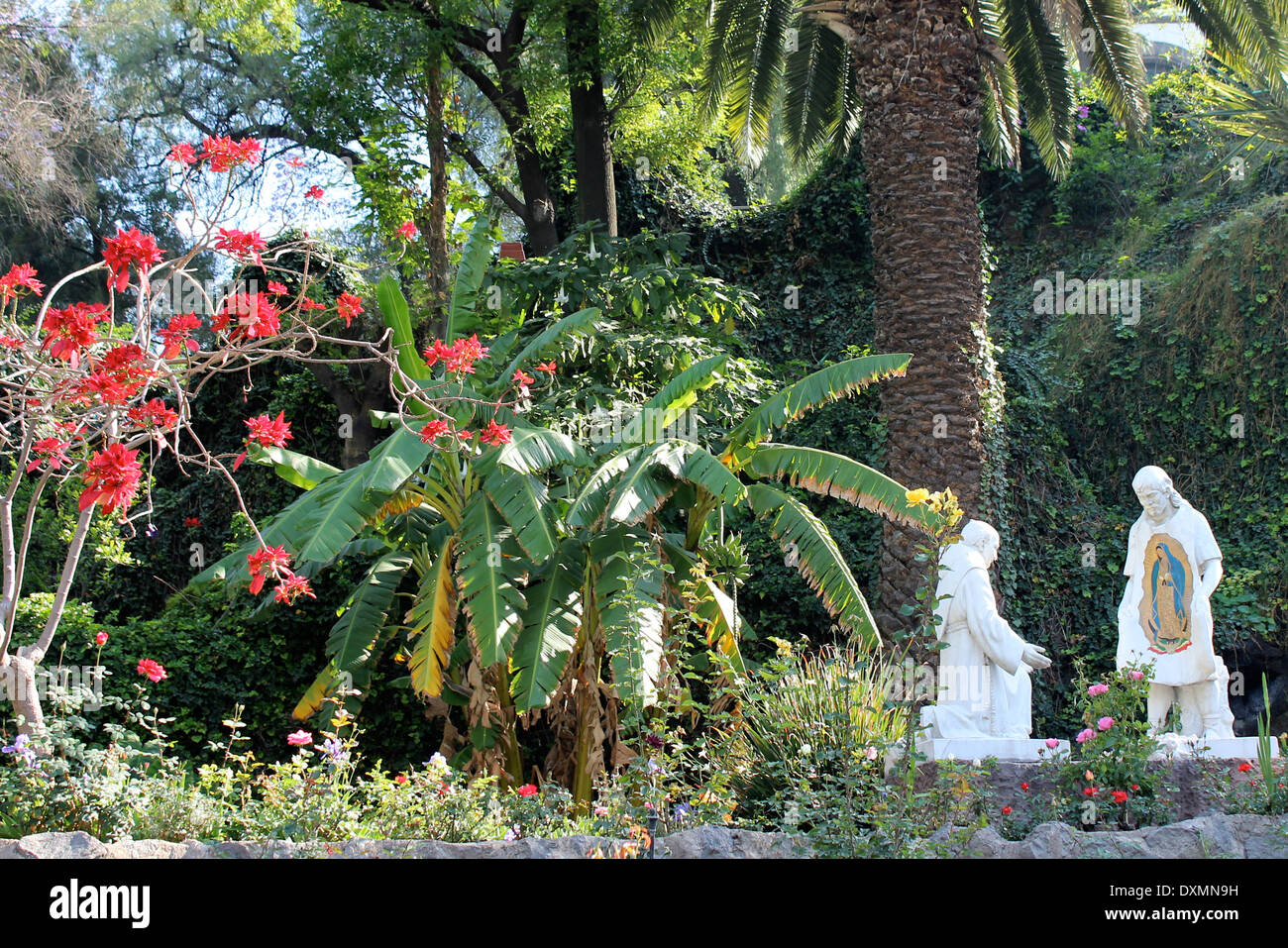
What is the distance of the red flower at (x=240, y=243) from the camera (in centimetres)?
490

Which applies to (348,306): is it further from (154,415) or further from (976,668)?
(976,668)

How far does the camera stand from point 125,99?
816 inches

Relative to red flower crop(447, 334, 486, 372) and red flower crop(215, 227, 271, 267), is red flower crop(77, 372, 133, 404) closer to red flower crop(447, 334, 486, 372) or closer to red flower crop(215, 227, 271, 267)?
red flower crop(215, 227, 271, 267)

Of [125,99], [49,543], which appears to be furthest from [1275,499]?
[125,99]

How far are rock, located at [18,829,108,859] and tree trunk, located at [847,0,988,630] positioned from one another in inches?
275

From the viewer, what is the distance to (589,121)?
1404 centimetres

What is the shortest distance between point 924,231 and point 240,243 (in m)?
7.14

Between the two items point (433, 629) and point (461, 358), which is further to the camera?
point (433, 629)

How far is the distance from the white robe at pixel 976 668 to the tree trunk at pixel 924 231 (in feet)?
8.58

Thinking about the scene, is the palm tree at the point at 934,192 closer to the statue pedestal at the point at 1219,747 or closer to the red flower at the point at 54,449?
the statue pedestal at the point at 1219,747

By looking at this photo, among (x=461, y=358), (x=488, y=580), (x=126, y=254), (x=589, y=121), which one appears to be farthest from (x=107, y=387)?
(x=589, y=121)

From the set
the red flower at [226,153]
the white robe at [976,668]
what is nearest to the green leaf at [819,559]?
the white robe at [976,668]
